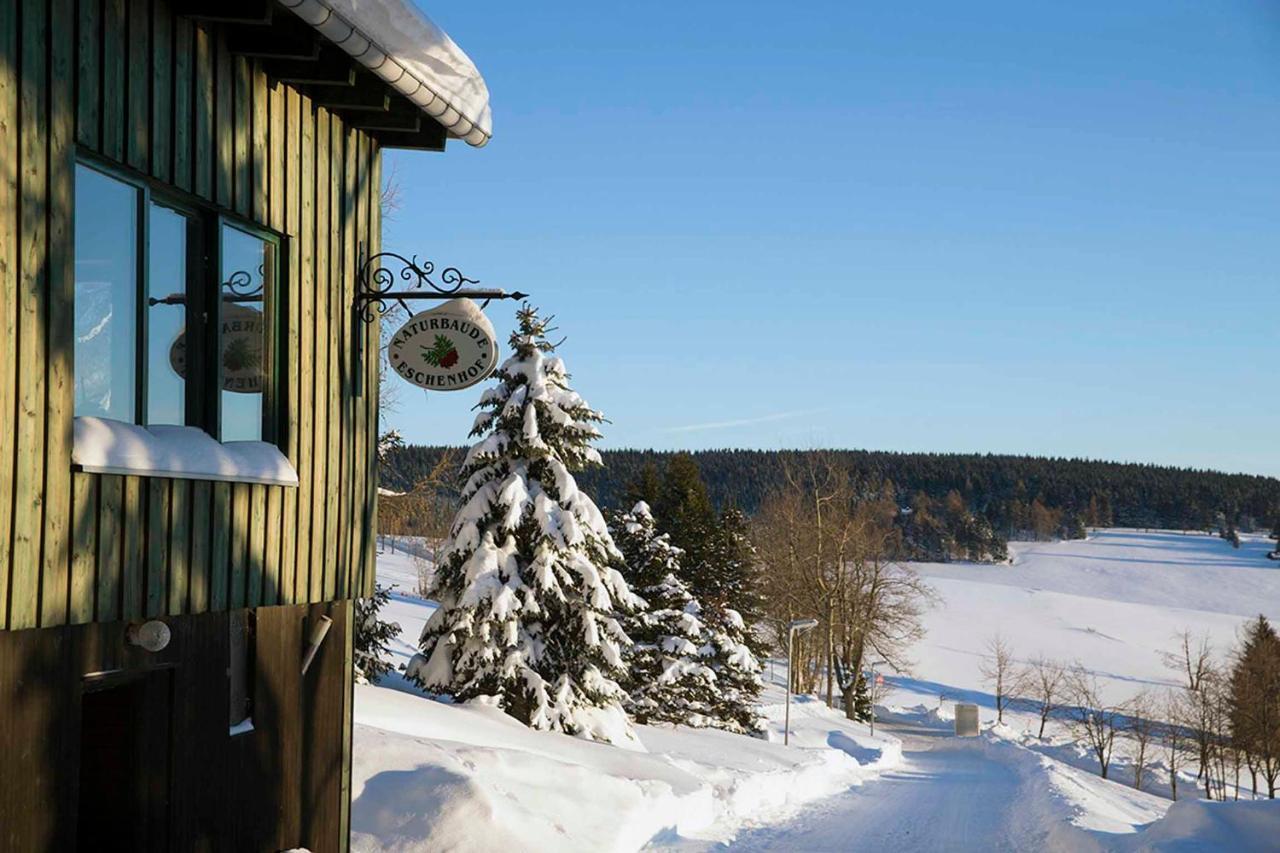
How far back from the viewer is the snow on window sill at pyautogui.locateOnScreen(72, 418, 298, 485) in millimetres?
6238

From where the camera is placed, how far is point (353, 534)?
9.30 m

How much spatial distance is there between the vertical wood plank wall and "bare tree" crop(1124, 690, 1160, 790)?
53.2 metres

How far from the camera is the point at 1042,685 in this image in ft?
254

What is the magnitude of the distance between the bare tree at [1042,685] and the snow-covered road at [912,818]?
42792 millimetres

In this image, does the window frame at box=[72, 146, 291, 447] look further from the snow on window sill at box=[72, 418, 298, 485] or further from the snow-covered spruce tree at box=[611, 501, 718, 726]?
the snow-covered spruce tree at box=[611, 501, 718, 726]

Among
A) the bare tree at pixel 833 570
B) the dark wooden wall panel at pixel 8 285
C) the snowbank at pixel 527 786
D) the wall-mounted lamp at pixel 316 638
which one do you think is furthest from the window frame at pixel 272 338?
the bare tree at pixel 833 570

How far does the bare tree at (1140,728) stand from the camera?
5547 centimetres

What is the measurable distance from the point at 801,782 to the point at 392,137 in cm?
1653

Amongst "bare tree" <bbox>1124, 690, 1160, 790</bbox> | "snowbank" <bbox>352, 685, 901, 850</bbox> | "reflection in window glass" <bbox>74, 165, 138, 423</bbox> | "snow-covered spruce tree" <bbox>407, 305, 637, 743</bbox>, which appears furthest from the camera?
"bare tree" <bbox>1124, 690, 1160, 790</bbox>

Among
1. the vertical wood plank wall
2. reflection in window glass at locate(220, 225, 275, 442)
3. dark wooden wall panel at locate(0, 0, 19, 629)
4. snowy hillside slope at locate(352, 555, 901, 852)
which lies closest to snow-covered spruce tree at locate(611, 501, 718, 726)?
snowy hillside slope at locate(352, 555, 901, 852)

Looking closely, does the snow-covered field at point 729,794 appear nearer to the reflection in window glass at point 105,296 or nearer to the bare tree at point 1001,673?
the reflection in window glass at point 105,296

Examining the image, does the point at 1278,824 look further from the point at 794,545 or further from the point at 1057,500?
the point at 1057,500

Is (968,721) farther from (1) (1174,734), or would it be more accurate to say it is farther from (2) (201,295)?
(2) (201,295)

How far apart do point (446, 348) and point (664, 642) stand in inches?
1120
